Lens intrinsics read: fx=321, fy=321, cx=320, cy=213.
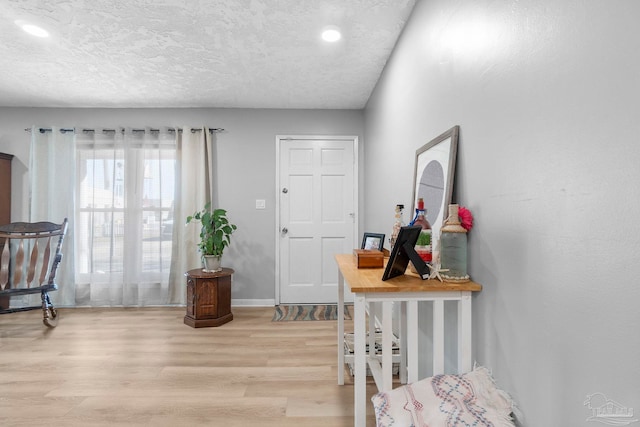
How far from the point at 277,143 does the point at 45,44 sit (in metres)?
2.22

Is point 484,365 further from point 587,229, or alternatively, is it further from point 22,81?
point 22,81

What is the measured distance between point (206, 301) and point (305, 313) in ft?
3.56

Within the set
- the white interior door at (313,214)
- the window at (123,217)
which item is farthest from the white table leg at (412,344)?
the window at (123,217)

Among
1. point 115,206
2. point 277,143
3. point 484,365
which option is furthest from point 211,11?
point 115,206

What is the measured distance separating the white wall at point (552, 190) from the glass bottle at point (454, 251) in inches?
2.3

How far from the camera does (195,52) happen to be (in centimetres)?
263

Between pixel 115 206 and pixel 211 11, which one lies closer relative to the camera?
pixel 211 11

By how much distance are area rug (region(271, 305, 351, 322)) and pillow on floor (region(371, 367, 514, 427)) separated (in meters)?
2.39

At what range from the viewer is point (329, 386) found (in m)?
2.07

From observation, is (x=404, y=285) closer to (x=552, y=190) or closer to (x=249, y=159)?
(x=552, y=190)

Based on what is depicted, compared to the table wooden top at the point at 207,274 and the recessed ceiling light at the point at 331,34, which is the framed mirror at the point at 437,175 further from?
the table wooden top at the point at 207,274

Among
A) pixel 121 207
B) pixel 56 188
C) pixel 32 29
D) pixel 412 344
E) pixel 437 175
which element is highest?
pixel 32 29

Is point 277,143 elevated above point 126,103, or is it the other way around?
point 126,103

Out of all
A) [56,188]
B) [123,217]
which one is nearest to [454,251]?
[123,217]
